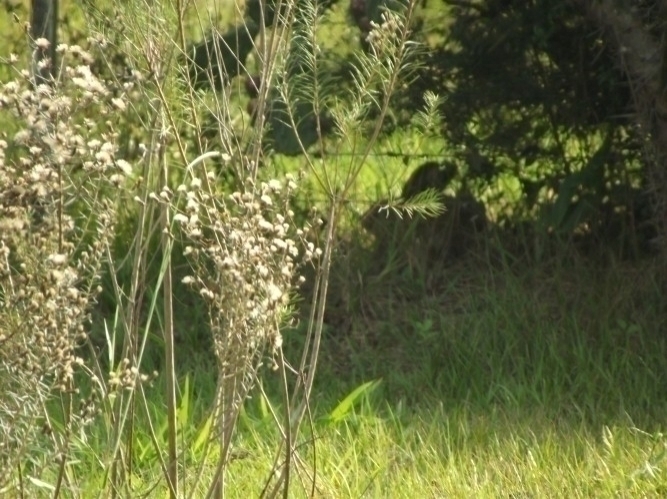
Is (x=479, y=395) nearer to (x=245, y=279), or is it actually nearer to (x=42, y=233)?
(x=245, y=279)

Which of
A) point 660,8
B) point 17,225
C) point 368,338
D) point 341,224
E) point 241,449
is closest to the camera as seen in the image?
point 17,225

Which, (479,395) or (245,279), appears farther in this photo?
(479,395)

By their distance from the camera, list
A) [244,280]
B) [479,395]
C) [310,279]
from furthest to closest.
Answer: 1. [310,279]
2. [479,395]
3. [244,280]

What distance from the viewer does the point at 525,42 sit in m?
4.62

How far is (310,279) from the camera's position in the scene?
189 inches

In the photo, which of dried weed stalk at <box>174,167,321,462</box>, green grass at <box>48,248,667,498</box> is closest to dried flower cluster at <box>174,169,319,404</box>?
dried weed stalk at <box>174,167,321,462</box>

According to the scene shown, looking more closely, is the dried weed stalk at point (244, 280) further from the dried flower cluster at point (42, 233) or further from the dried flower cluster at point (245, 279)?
the dried flower cluster at point (42, 233)

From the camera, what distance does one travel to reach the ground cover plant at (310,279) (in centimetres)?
246

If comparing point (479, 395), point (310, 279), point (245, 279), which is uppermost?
point (245, 279)

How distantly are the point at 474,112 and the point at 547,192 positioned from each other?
43cm

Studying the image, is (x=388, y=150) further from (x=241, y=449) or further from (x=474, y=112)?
(x=241, y=449)

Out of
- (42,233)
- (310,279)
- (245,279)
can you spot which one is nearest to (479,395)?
(310,279)

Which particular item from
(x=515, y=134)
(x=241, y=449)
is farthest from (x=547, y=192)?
(x=241, y=449)

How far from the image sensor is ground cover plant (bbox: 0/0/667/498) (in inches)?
96.8
